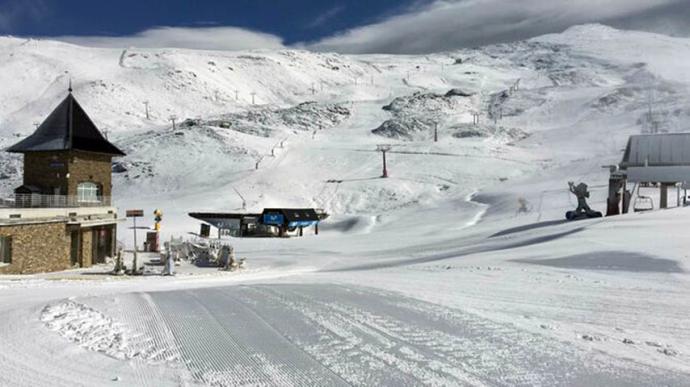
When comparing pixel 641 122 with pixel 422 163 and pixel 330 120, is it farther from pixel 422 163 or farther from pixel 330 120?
pixel 330 120

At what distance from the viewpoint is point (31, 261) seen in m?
21.8

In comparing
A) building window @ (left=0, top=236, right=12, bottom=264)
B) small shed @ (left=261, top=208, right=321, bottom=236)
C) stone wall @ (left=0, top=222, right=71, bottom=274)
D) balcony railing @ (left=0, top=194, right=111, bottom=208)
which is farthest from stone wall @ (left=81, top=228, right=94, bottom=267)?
small shed @ (left=261, top=208, right=321, bottom=236)

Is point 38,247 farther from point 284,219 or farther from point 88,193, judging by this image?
point 284,219

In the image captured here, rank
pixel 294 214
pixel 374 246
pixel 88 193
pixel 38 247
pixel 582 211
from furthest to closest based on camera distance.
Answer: pixel 294 214, pixel 582 211, pixel 374 246, pixel 88 193, pixel 38 247

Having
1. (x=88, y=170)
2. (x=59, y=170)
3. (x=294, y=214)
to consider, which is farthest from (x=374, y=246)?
(x=59, y=170)

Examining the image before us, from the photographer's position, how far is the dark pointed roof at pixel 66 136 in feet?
92.1

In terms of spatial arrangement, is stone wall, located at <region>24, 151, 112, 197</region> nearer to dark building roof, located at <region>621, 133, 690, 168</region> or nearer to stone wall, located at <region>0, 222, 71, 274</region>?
stone wall, located at <region>0, 222, 71, 274</region>

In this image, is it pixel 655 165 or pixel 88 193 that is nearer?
pixel 88 193

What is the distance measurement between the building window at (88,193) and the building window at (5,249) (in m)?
7.60

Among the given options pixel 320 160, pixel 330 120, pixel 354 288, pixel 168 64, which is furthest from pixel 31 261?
pixel 168 64

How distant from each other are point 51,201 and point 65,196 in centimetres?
78

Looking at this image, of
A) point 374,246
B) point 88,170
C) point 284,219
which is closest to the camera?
point 88,170

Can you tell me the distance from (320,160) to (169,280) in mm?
48565

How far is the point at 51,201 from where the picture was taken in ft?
86.0
